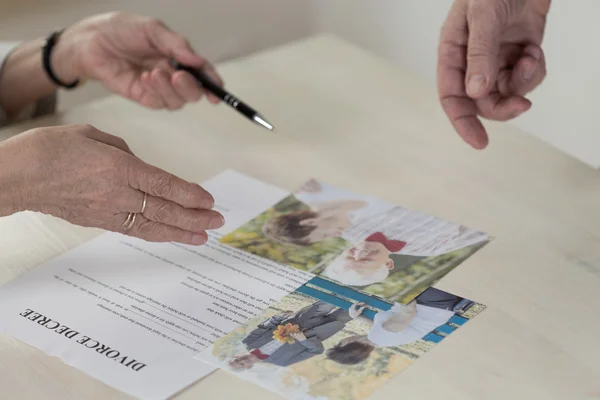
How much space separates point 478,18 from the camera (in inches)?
48.5

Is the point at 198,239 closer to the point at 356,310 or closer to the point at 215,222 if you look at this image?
the point at 215,222

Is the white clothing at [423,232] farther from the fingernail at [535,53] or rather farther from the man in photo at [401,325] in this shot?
the fingernail at [535,53]

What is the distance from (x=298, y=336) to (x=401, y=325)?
0.38 ft

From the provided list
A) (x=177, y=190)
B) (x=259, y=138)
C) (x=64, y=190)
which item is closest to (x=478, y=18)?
(x=259, y=138)

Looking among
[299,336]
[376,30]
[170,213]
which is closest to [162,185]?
[170,213]

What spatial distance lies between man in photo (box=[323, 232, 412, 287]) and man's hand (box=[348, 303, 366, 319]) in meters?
0.04

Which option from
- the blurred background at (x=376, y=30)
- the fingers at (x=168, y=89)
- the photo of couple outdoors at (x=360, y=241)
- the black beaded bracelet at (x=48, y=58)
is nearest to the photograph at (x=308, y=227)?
the photo of couple outdoors at (x=360, y=241)

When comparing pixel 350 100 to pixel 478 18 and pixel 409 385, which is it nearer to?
pixel 478 18

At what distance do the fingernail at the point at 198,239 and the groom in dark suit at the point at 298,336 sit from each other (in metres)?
0.15

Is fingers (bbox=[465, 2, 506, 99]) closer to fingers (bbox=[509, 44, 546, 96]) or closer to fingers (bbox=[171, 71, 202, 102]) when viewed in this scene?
fingers (bbox=[509, 44, 546, 96])

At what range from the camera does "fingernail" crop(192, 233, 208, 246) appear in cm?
102

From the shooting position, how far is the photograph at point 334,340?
848 millimetres

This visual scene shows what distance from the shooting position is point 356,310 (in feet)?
3.11

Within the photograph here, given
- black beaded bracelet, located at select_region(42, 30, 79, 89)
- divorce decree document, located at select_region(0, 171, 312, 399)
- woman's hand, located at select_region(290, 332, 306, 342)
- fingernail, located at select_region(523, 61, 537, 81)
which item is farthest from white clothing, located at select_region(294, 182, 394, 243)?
black beaded bracelet, located at select_region(42, 30, 79, 89)
